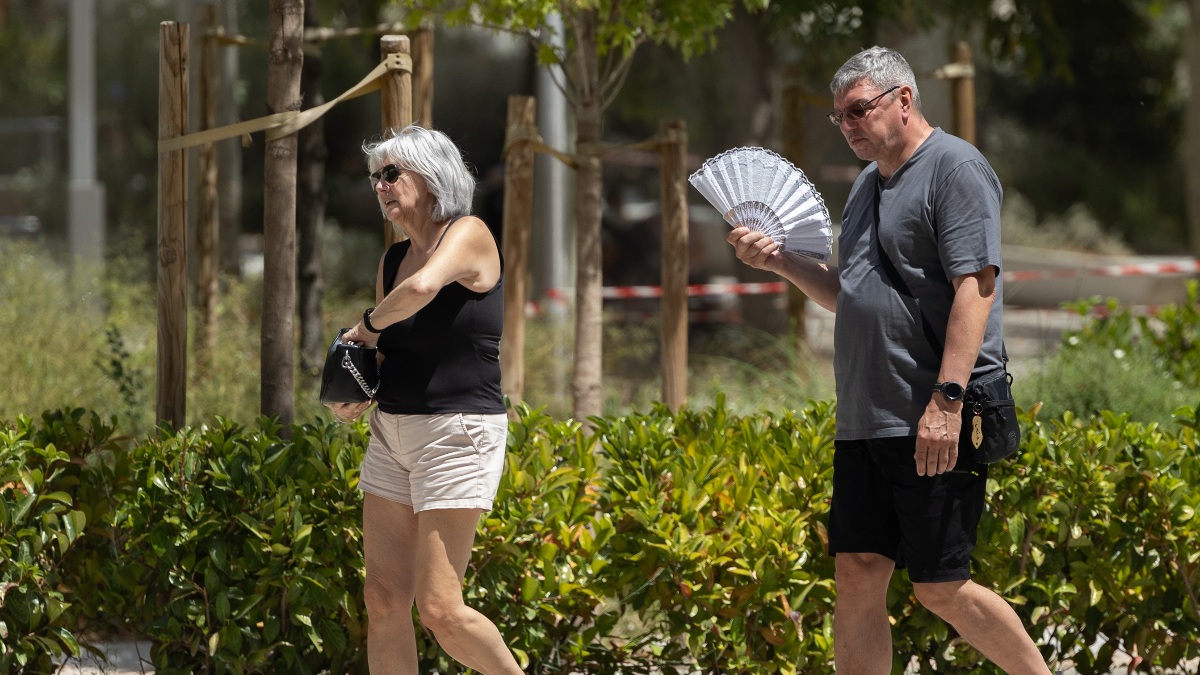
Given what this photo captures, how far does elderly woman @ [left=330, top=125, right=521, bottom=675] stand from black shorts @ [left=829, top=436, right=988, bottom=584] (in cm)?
94

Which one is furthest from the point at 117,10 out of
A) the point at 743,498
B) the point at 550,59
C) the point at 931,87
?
the point at 743,498

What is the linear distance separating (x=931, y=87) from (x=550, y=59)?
25.1 ft

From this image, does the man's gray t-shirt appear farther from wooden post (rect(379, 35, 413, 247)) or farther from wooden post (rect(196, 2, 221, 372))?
wooden post (rect(196, 2, 221, 372))

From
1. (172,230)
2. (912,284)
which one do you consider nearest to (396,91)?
(172,230)

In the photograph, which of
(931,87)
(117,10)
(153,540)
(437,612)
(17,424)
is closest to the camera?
(437,612)

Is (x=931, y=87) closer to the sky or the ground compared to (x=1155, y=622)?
closer to the sky

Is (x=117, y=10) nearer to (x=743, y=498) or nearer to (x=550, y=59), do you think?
(x=550, y=59)

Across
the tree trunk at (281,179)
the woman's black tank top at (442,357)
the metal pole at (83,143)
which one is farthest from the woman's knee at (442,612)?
the metal pole at (83,143)

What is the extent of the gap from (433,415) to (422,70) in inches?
101

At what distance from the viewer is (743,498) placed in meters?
4.33

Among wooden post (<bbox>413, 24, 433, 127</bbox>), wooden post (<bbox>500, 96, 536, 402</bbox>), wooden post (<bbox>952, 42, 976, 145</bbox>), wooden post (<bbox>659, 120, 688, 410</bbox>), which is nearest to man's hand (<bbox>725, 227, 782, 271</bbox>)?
wooden post (<bbox>500, 96, 536, 402</bbox>)

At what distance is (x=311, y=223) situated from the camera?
7121 mm

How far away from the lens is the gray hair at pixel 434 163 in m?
3.64

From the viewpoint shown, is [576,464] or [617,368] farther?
[617,368]
